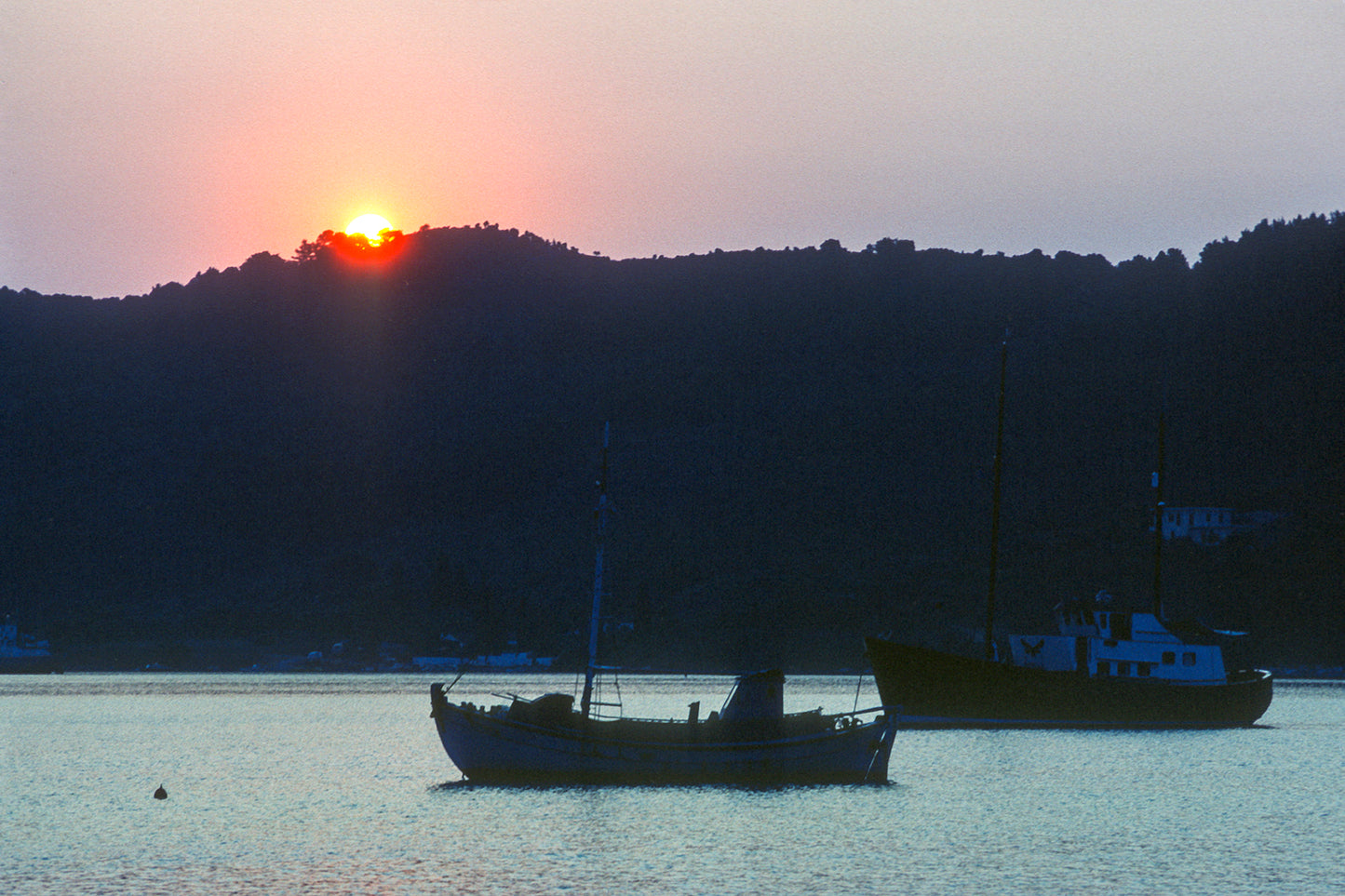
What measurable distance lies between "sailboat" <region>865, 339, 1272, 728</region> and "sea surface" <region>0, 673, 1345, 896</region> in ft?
6.96

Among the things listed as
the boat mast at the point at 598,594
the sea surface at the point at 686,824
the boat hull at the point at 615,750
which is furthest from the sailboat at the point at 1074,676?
the boat mast at the point at 598,594

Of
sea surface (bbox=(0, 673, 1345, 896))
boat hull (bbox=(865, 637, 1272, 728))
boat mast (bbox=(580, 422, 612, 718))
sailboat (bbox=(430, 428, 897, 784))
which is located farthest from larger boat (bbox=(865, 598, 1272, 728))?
boat mast (bbox=(580, 422, 612, 718))

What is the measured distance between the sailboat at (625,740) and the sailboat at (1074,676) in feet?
80.2

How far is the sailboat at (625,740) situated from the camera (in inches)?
2475

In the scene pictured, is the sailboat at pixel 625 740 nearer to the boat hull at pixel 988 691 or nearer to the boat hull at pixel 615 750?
the boat hull at pixel 615 750

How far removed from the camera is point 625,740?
207 ft

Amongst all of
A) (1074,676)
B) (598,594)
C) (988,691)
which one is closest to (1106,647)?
(1074,676)

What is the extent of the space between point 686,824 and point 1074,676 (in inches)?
1510

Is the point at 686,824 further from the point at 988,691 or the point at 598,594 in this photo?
the point at 988,691

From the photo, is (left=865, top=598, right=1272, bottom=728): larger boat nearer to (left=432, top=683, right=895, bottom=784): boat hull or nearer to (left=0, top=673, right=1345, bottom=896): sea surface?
(left=0, top=673, right=1345, bottom=896): sea surface

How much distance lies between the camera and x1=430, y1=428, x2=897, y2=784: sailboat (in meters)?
62.9

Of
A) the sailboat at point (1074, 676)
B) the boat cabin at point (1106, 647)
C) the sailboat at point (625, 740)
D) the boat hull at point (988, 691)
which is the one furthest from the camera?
the boat cabin at point (1106, 647)

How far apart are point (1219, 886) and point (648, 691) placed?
454ft

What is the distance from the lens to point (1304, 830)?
61.0 metres
